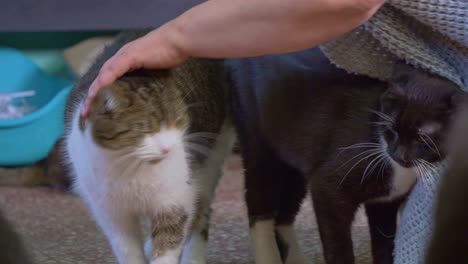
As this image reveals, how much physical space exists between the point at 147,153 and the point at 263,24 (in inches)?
13.0

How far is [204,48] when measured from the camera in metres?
1.36

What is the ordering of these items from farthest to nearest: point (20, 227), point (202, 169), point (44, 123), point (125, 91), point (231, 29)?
point (44, 123) → point (20, 227) → point (202, 169) → point (125, 91) → point (231, 29)

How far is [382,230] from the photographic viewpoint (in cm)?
166

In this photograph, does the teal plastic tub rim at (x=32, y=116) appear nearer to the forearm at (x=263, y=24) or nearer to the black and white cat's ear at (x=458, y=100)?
the forearm at (x=263, y=24)

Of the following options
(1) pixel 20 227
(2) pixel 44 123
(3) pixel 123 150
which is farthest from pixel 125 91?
(2) pixel 44 123

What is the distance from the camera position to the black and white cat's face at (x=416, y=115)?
Result: 1.35 metres

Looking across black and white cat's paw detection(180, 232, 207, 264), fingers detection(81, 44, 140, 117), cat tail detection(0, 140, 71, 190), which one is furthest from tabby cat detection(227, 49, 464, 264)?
cat tail detection(0, 140, 71, 190)

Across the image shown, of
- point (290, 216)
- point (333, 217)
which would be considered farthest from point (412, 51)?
point (290, 216)

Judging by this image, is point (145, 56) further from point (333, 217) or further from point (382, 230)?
point (382, 230)

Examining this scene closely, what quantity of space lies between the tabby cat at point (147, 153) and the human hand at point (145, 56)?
0.07ft

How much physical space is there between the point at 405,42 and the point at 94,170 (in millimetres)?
636

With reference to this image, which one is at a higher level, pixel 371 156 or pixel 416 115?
pixel 416 115

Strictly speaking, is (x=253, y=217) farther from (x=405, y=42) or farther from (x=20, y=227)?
(x=20, y=227)

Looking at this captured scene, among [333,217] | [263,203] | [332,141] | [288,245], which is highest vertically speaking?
[332,141]
